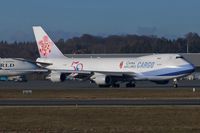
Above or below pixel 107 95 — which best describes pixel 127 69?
above

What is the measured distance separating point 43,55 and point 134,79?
16.0 m

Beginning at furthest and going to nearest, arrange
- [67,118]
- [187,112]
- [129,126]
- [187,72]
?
[187,72]
[187,112]
[67,118]
[129,126]

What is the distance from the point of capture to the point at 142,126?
1114 inches

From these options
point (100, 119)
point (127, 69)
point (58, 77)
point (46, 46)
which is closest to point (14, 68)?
point (46, 46)

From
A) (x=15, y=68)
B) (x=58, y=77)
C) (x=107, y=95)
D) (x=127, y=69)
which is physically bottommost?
(x=107, y=95)

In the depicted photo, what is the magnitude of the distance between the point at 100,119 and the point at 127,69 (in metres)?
45.2

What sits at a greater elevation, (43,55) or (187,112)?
(43,55)

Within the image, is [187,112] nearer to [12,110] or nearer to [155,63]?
[12,110]

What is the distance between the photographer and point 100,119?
3169 cm

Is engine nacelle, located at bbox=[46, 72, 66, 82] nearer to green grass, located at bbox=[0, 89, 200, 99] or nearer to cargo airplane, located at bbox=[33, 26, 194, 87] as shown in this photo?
cargo airplane, located at bbox=[33, 26, 194, 87]

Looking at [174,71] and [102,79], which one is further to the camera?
[102,79]

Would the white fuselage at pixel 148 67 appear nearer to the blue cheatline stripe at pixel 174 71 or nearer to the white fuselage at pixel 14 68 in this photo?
the blue cheatline stripe at pixel 174 71

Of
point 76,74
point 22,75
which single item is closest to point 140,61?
point 76,74

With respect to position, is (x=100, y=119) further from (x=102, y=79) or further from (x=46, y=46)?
(x=46, y=46)
